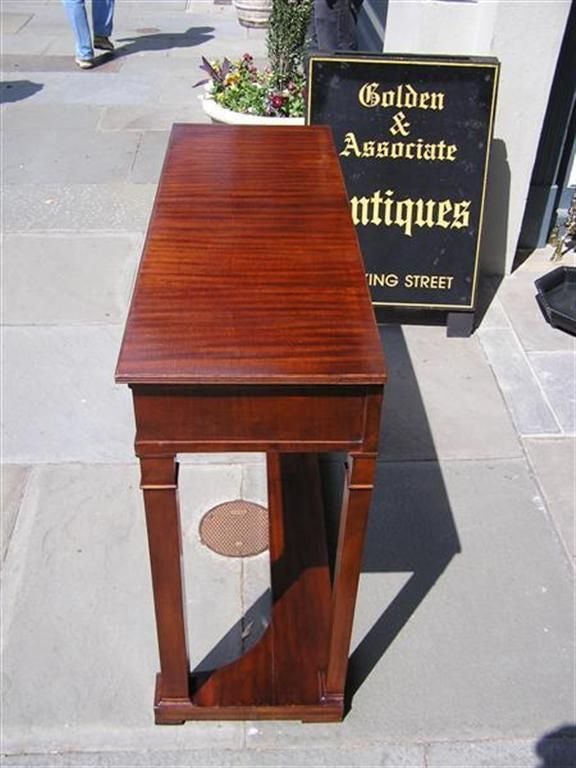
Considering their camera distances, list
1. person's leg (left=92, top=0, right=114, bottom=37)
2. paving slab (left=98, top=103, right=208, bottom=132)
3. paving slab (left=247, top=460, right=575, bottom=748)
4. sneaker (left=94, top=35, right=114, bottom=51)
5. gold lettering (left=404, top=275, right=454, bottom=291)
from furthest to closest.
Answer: sneaker (left=94, top=35, right=114, bottom=51) < person's leg (left=92, top=0, right=114, bottom=37) < paving slab (left=98, top=103, right=208, bottom=132) < gold lettering (left=404, top=275, right=454, bottom=291) < paving slab (left=247, top=460, right=575, bottom=748)

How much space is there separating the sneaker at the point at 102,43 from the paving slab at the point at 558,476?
7.63 metres

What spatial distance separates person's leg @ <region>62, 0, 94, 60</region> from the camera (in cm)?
821

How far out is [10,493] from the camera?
3.20 meters

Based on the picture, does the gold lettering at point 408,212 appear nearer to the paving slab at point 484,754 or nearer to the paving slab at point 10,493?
the paving slab at point 10,493

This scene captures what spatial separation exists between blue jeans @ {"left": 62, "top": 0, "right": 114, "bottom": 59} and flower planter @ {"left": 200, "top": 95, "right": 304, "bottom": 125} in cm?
389

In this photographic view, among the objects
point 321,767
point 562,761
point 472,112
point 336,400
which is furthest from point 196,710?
point 472,112

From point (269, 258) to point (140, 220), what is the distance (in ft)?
11.7

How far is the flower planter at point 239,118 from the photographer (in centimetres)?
497

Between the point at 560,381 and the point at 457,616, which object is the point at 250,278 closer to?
the point at 457,616

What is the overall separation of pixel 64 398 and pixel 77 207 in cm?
225

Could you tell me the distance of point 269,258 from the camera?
2.01m

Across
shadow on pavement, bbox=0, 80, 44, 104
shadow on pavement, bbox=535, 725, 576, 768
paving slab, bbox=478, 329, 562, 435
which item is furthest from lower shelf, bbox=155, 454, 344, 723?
shadow on pavement, bbox=0, 80, 44, 104

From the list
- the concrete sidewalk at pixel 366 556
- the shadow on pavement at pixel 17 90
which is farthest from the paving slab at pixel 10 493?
the shadow on pavement at pixel 17 90

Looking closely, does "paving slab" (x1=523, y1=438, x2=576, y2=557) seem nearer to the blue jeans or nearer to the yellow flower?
the yellow flower
